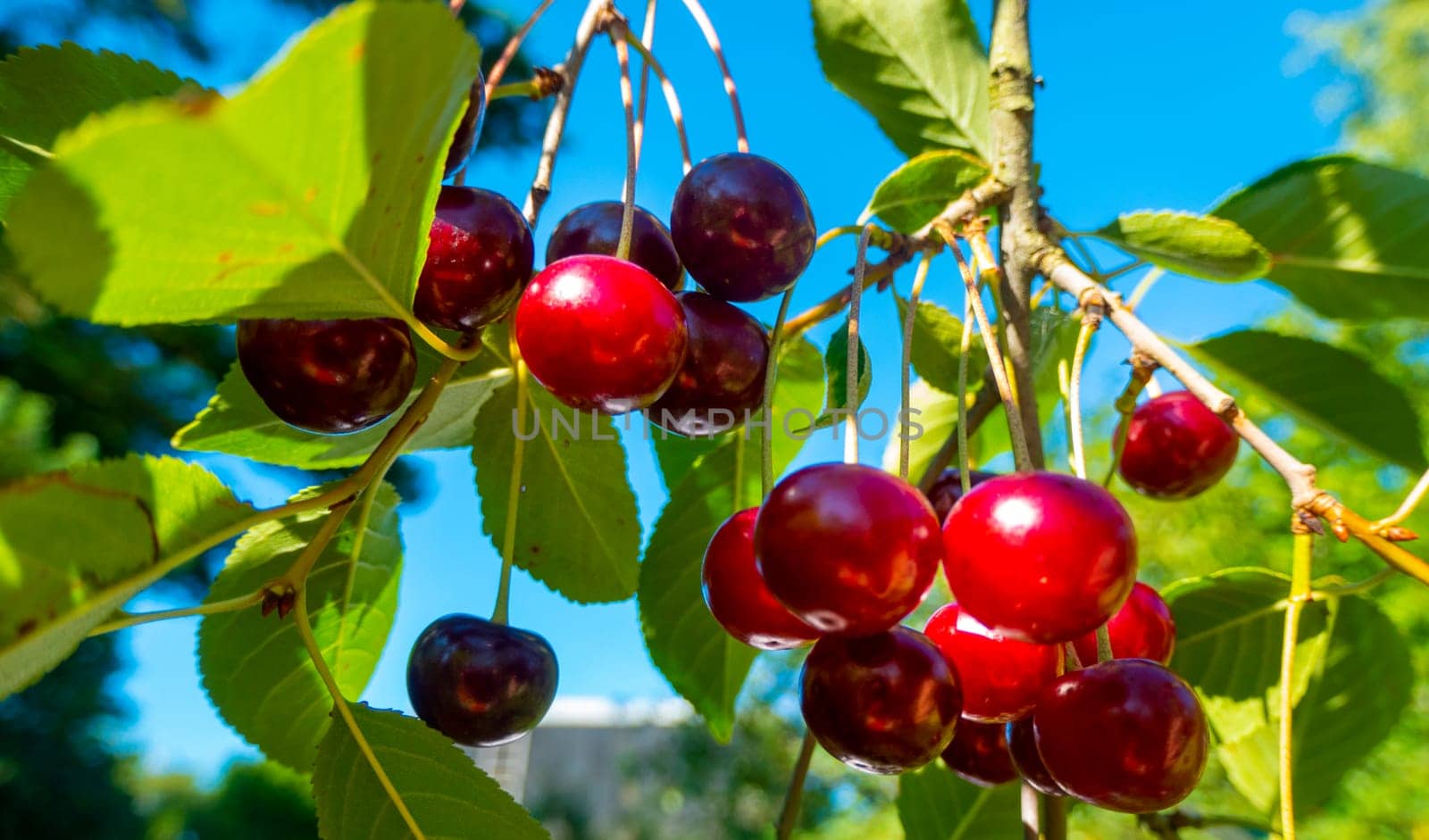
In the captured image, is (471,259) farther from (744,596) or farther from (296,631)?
(296,631)

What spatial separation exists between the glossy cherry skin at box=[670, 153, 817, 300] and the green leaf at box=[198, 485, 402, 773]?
35cm

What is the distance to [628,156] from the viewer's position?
0.68m

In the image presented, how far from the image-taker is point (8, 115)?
562mm

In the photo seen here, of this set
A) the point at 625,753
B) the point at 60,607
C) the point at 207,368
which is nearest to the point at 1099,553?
the point at 60,607

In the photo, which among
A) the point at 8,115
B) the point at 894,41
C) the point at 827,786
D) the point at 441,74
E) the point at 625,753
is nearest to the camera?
the point at 441,74

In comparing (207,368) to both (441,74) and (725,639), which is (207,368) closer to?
(725,639)

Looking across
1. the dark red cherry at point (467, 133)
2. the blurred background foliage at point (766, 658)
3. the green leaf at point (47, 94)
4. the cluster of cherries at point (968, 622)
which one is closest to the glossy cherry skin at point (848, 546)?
the cluster of cherries at point (968, 622)

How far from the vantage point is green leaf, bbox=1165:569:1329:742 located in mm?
836

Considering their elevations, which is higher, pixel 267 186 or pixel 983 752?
pixel 267 186

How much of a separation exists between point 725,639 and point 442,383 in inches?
16.9

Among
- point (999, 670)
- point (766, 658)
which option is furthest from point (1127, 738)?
point (766, 658)

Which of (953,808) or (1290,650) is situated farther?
(953,808)

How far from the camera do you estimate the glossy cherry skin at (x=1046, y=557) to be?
0.48m

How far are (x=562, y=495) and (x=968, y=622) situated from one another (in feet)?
1.38
